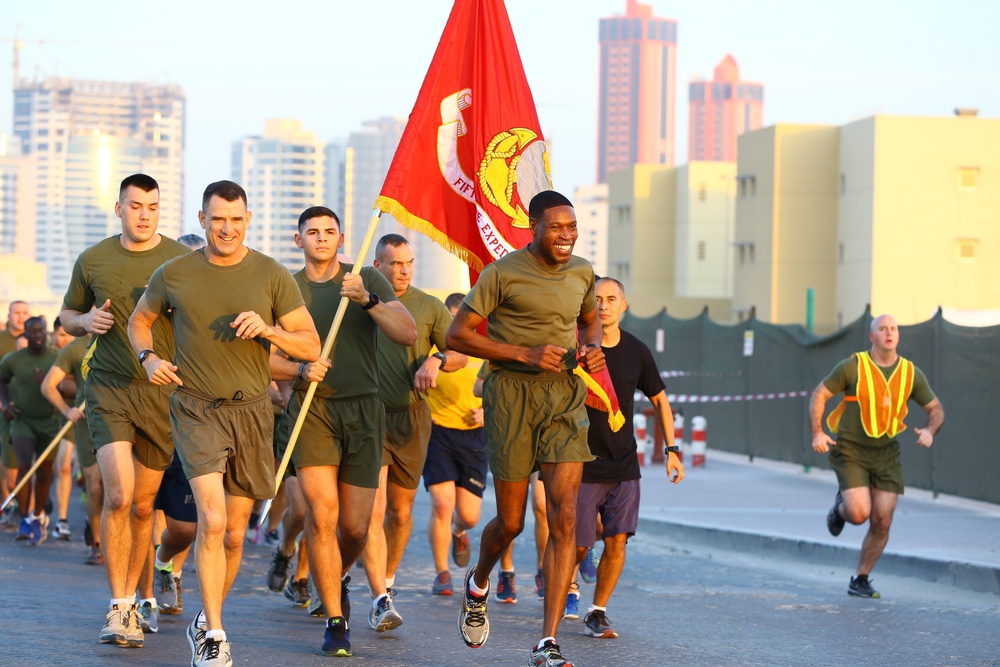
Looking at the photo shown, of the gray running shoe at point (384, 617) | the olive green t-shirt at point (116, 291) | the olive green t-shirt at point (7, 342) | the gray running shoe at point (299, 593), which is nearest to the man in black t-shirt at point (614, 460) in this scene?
the gray running shoe at point (384, 617)

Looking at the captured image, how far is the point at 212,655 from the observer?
292 inches

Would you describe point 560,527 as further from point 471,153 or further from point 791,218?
point 791,218

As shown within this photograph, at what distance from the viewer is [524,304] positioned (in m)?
7.92

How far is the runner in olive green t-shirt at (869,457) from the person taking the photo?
11.5 m

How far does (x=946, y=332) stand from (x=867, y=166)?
206ft

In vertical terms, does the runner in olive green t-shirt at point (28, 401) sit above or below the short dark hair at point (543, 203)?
below

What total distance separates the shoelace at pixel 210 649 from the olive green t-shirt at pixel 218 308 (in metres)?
1.11

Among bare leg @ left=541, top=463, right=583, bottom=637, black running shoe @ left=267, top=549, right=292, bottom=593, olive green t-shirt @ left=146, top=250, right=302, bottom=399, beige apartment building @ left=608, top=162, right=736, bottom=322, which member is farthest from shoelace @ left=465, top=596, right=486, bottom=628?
beige apartment building @ left=608, top=162, right=736, bottom=322

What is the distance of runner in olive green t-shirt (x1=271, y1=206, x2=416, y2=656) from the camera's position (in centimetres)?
859

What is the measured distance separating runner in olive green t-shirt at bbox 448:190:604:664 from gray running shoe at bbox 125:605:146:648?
2.00 metres

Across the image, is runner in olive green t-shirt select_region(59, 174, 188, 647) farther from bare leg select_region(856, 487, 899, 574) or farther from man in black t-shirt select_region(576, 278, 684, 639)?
bare leg select_region(856, 487, 899, 574)

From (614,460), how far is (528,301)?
80.7 inches

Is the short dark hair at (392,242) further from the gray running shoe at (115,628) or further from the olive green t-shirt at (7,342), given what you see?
the olive green t-shirt at (7,342)

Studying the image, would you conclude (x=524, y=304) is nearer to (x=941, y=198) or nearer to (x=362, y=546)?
(x=362, y=546)
